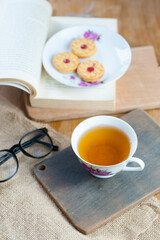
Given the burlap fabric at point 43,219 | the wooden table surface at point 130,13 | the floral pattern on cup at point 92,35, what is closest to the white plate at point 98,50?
the floral pattern on cup at point 92,35

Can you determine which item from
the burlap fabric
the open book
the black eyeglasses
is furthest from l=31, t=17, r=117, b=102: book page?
the burlap fabric

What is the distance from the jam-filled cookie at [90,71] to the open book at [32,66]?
3 centimetres

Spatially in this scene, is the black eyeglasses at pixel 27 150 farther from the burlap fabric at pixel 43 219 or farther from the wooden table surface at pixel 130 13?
the wooden table surface at pixel 130 13

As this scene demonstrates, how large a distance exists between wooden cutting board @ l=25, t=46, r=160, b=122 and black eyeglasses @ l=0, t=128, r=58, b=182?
0.22 ft

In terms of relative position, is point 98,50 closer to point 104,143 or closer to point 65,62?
point 65,62

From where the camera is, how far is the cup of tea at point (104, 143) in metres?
0.69

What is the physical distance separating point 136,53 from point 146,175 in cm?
43

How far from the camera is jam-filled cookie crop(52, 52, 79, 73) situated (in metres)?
0.91

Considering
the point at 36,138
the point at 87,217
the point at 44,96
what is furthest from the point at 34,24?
the point at 87,217

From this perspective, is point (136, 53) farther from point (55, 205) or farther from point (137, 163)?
point (55, 205)

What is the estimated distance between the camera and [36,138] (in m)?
0.83

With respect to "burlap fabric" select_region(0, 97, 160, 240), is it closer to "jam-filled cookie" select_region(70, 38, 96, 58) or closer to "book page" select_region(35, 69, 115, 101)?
"book page" select_region(35, 69, 115, 101)

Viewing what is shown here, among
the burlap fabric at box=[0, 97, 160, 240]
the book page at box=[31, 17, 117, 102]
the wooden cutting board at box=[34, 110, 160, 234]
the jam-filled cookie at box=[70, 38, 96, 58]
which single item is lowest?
the burlap fabric at box=[0, 97, 160, 240]

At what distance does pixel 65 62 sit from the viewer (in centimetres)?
92
